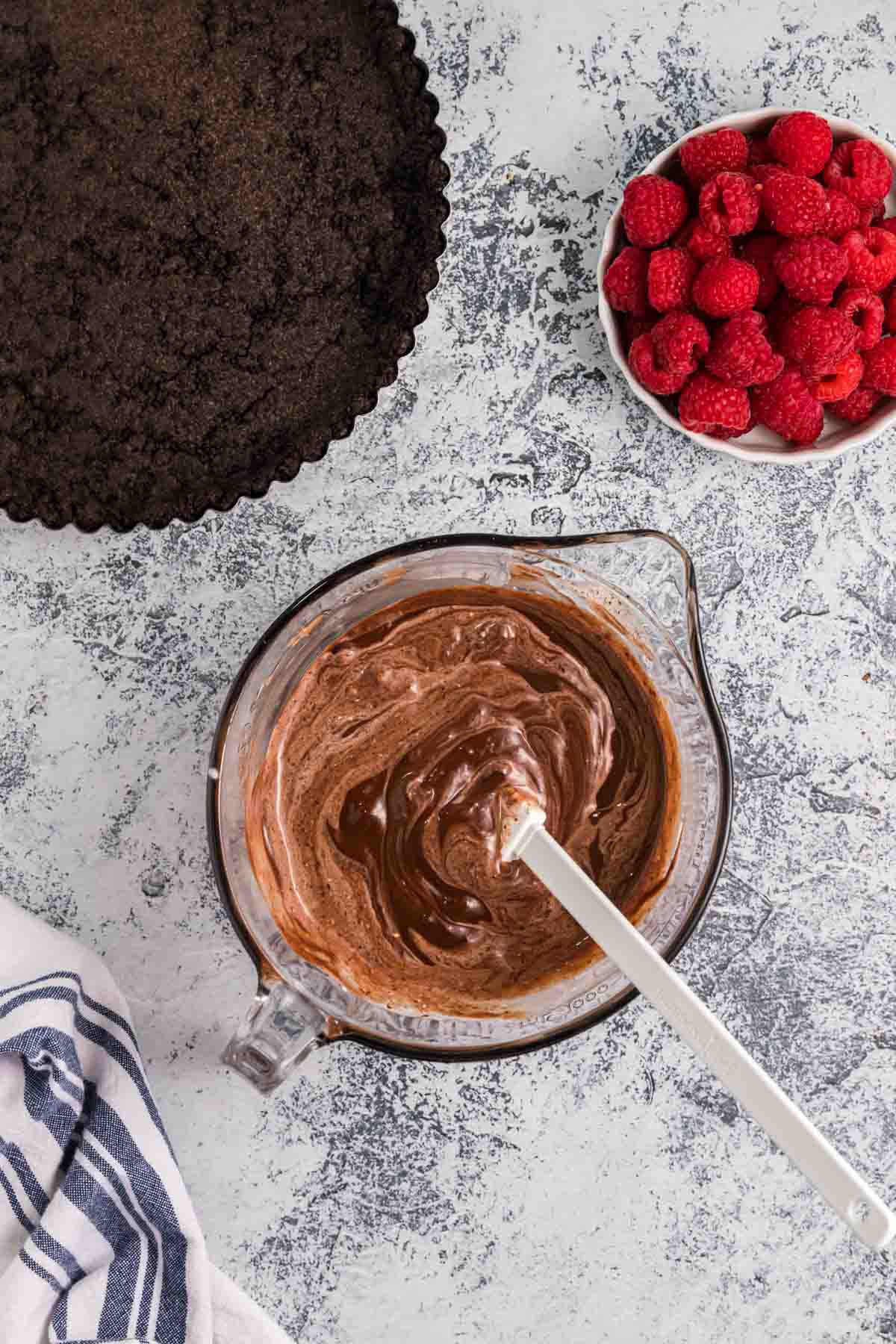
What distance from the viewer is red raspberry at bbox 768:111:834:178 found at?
101 cm

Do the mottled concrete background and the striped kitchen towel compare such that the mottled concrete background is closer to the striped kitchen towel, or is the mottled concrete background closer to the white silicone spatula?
the striped kitchen towel

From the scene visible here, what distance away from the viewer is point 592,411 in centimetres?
110

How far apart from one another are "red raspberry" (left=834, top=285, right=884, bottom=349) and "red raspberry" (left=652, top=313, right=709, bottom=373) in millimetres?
116

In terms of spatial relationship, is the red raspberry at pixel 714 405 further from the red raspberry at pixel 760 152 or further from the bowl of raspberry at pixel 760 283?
the red raspberry at pixel 760 152

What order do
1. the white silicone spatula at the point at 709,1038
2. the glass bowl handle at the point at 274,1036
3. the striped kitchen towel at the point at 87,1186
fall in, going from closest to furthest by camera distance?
the white silicone spatula at the point at 709,1038 < the glass bowl handle at the point at 274,1036 < the striped kitchen towel at the point at 87,1186

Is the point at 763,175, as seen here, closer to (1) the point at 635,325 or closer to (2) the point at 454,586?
(1) the point at 635,325

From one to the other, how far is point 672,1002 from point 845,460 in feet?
1.86

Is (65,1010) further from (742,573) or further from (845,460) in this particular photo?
(845,460)

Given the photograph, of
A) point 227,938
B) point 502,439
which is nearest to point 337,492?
point 502,439

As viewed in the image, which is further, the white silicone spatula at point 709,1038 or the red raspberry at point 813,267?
the red raspberry at point 813,267

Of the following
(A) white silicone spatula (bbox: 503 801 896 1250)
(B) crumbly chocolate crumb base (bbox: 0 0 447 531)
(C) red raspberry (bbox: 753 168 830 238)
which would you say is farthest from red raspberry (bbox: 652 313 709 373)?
(A) white silicone spatula (bbox: 503 801 896 1250)

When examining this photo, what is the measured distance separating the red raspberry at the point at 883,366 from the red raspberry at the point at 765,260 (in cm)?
10

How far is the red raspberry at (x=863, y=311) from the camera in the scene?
1.00 metres

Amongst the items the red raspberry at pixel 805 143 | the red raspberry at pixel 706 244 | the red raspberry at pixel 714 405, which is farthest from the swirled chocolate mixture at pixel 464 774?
the red raspberry at pixel 805 143
